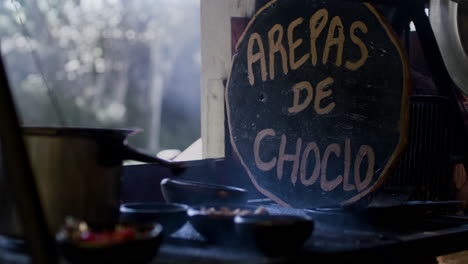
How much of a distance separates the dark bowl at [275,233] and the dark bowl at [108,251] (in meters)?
0.27

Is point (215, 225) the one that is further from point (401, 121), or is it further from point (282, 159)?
point (401, 121)

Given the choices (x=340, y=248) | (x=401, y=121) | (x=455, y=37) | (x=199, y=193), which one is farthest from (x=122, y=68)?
(x=340, y=248)

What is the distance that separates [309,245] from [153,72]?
44.2ft

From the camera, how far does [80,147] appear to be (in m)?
1.37

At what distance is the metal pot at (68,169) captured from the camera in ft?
4.42

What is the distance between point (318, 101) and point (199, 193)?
59cm

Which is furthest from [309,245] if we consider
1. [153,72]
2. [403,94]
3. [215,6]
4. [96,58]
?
[153,72]

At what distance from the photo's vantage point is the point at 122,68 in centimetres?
1409

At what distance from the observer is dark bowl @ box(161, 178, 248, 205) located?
1.85 meters

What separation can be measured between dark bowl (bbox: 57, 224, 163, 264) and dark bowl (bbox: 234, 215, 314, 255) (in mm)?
272

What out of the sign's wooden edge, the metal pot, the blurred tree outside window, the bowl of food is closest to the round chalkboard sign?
the sign's wooden edge

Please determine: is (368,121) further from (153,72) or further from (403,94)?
(153,72)

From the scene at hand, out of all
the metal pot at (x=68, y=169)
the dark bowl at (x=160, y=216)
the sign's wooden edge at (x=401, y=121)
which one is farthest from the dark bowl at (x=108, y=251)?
the sign's wooden edge at (x=401, y=121)

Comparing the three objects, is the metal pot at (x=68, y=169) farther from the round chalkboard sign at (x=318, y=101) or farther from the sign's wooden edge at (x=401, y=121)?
the sign's wooden edge at (x=401, y=121)
